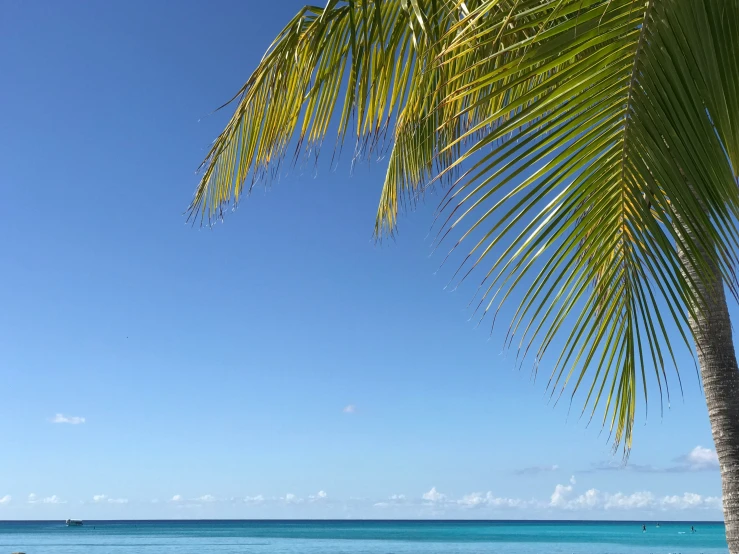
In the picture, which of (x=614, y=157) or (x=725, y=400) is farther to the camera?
(x=725, y=400)

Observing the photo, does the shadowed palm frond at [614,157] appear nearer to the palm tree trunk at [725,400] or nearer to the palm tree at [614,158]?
the palm tree at [614,158]

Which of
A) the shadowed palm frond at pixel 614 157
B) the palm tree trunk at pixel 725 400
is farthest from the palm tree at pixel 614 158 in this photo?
the palm tree trunk at pixel 725 400

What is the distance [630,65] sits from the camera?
1.65m

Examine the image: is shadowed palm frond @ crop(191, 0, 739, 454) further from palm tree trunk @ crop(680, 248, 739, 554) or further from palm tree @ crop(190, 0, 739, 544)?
palm tree trunk @ crop(680, 248, 739, 554)

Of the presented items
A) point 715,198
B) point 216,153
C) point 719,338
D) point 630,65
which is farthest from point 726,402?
point 216,153

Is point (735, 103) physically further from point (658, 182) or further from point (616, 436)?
point (616, 436)

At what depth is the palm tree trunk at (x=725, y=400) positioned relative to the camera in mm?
3090

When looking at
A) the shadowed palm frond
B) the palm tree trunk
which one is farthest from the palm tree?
the palm tree trunk

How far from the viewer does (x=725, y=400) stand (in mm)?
3143

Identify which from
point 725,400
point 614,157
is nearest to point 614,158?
point 614,157

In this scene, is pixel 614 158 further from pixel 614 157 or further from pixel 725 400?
pixel 725 400

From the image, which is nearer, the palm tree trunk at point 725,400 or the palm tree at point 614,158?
the palm tree at point 614,158

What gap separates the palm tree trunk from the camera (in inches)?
122

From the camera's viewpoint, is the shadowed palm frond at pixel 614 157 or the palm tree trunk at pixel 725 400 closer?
the shadowed palm frond at pixel 614 157
